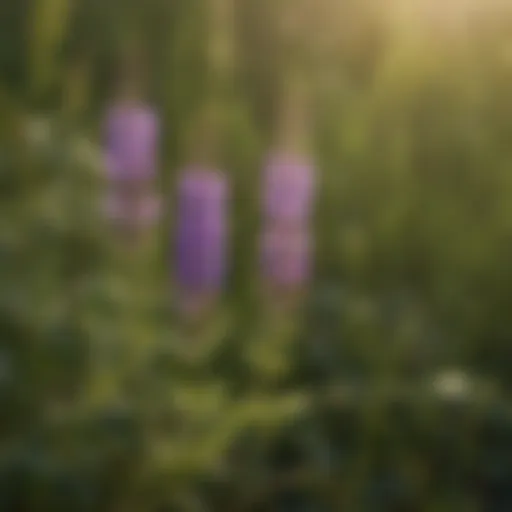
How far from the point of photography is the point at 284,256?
130 centimetres

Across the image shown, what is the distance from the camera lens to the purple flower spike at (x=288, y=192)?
4.29ft

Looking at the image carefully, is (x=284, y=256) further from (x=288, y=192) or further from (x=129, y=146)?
(x=129, y=146)

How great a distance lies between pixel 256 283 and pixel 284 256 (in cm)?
8

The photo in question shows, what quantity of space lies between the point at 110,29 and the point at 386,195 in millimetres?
551

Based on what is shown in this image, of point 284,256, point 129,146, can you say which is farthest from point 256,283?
point 129,146

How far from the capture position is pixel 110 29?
1842mm

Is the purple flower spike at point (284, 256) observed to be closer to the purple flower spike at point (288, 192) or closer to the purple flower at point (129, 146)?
the purple flower spike at point (288, 192)

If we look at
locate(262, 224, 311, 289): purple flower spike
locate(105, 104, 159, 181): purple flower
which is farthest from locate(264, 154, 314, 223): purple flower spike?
locate(105, 104, 159, 181): purple flower

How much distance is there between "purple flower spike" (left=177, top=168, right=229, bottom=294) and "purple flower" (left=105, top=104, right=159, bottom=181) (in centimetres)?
6

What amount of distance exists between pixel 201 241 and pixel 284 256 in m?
0.10

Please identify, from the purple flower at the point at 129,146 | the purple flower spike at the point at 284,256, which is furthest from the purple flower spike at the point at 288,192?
the purple flower at the point at 129,146

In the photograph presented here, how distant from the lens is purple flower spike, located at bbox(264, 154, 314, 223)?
1.31 meters

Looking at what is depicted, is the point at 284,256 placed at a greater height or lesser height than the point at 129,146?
lesser

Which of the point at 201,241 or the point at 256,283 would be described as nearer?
the point at 201,241
